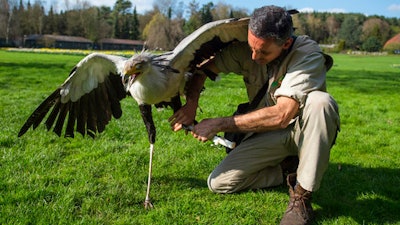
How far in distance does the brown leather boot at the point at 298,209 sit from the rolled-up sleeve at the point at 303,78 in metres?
0.84

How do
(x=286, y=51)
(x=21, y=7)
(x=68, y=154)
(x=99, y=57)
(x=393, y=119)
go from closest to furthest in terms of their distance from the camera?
(x=286, y=51), (x=99, y=57), (x=68, y=154), (x=393, y=119), (x=21, y=7)

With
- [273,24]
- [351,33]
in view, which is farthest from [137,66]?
[351,33]

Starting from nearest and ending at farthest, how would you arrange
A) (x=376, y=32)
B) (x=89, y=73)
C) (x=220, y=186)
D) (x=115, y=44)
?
(x=220, y=186), (x=89, y=73), (x=115, y=44), (x=376, y=32)

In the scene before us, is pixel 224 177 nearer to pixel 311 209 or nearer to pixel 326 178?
pixel 311 209

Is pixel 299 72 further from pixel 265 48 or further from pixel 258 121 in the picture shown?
pixel 258 121

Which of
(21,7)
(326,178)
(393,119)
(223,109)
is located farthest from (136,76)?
(21,7)

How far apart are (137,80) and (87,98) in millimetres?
1401

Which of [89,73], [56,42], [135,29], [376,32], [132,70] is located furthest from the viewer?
[376,32]

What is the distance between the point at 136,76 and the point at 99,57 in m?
0.81

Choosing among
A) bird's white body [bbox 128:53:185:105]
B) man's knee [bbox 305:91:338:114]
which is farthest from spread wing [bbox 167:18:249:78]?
man's knee [bbox 305:91:338:114]

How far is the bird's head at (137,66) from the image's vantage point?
146 inches

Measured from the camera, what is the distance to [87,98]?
4961 mm

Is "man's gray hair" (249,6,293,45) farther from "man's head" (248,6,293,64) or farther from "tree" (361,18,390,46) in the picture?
"tree" (361,18,390,46)

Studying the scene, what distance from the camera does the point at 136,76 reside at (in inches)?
151
